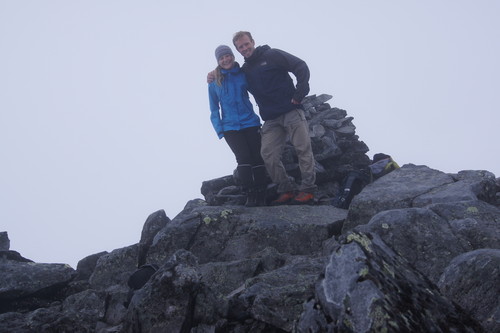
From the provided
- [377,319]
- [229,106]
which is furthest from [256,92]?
[377,319]

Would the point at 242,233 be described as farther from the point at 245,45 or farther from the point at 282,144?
the point at 245,45

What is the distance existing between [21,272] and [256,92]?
8.49 meters

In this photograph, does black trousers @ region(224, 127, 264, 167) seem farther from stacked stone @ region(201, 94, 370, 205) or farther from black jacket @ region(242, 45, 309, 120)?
stacked stone @ region(201, 94, 370, 205)

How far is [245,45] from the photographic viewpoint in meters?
14.2

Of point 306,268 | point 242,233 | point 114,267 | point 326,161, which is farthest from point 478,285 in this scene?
point 326,161

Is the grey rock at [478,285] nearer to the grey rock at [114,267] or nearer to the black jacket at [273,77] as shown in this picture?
the grey rock at [114,267]

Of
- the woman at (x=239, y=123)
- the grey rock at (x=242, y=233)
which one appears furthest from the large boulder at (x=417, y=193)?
the woman at (x=239, y=123)

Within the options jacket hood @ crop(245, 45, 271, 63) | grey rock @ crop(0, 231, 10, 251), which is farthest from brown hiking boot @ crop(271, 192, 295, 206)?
grey rock @ crop(0, 231, 10, 251)

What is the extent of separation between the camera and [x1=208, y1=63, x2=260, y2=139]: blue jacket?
1448 centimetres

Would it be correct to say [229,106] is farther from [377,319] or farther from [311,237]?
[377,319]

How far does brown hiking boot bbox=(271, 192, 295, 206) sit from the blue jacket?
256 cm

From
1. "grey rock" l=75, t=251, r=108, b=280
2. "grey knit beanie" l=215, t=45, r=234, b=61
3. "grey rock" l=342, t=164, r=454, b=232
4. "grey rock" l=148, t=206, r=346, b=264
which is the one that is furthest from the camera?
"grey knit beanie" l=215, t=45, r=234, b=61

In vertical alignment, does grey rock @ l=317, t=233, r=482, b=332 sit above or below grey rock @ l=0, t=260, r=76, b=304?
above

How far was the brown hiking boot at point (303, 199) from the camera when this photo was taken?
14.2 metres
